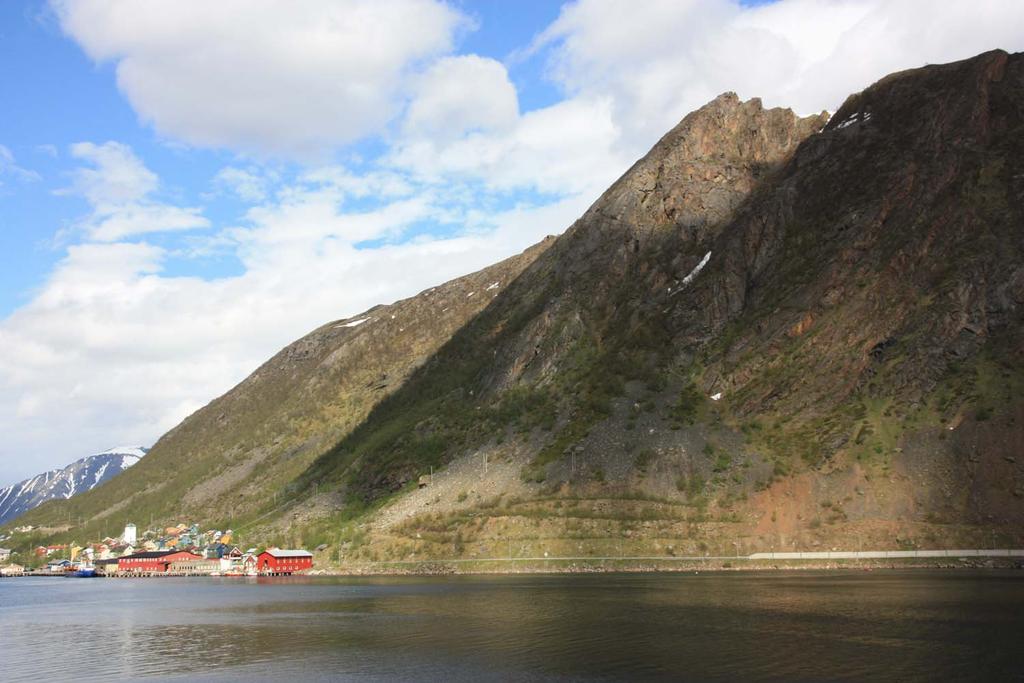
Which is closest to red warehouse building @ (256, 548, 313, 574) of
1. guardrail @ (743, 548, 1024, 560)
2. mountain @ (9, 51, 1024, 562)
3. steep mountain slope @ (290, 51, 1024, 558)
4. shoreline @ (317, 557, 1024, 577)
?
mountain @ (9, 51, 1024, 562)

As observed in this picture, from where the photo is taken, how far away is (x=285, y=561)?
183625 mm

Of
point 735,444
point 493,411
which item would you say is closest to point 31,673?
point 735,444

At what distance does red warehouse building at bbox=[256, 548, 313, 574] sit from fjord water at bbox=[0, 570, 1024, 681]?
2772 inches

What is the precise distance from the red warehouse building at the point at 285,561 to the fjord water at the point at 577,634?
7040 cm

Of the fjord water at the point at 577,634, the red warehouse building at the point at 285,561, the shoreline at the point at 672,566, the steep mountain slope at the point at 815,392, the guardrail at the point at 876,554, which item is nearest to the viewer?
the fjord water at the point at 577,634

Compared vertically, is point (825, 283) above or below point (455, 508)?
above

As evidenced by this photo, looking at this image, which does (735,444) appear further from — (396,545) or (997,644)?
(997,644)

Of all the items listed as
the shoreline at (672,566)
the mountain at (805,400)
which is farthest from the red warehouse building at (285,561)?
the shoreline at (672,566)

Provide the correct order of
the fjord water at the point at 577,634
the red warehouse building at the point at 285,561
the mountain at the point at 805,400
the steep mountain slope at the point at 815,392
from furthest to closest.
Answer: the red warehouse building at the point at 285,561 → the mountain at the point at 805,400 → the steep mountain slope at the point at 815,392 → the fjord water at the point at 577,634

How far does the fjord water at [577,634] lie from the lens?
51250 millimetres

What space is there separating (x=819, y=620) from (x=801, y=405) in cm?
9357

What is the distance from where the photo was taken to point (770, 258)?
191m

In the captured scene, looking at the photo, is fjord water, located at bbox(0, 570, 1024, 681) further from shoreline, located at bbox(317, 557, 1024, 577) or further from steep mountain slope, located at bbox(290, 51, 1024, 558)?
steep mountain slope, located at bbox(290, 51, 1024, 558)

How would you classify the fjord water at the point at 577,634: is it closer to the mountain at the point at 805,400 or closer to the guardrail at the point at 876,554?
the guardrail at the point at 876,554
